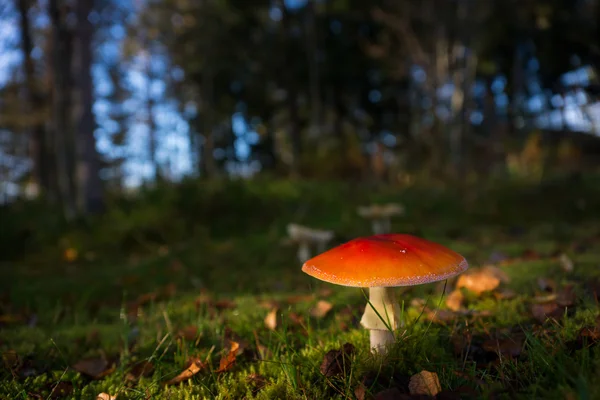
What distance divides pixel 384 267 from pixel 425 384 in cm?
46

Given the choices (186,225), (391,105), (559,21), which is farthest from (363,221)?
(391,105)

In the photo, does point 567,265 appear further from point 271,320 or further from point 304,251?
point 304,251

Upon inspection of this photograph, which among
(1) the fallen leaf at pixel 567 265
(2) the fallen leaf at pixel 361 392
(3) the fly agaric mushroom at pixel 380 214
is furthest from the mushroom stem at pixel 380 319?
(3) the fly agaric mushroom at pixel 380 214

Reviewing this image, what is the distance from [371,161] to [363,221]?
162 inches

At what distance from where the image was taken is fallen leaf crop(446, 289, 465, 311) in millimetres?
2299

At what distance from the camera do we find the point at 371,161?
9.97 metres

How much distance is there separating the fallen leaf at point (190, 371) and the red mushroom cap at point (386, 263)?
2.24ft

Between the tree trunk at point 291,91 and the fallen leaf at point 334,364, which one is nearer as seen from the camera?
the fallen leaf at point 334,364

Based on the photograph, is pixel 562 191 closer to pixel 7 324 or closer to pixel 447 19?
pixel 447 19

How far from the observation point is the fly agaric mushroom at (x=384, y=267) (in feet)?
5.07

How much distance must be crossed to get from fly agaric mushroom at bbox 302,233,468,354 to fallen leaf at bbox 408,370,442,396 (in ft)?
0.68

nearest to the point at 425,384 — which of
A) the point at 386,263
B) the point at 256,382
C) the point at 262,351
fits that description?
the point at 386,263

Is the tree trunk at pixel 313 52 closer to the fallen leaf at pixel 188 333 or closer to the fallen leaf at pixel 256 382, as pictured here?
the fallen leaf at pixel 188 333

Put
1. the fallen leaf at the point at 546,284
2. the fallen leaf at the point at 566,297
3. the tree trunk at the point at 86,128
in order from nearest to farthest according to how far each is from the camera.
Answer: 1. the fallen leaf at the point at 566,297
2. the fallen leaf at the point at 546,284
3. the tree trunk at the point at 86,128
